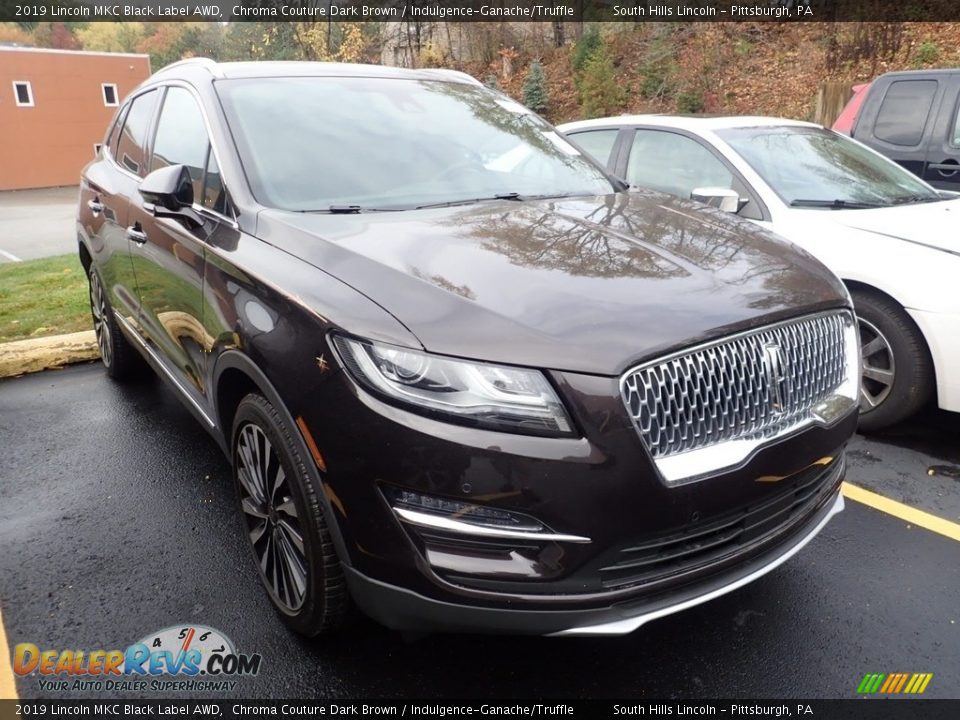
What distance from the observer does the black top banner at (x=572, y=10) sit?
16047 millimetres

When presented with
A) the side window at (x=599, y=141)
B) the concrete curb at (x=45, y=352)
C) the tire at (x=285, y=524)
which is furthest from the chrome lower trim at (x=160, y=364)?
the side window at (x=599, y=141)

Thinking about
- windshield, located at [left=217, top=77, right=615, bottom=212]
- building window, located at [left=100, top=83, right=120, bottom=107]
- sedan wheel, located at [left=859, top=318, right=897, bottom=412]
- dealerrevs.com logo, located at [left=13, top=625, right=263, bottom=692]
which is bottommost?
building window, located at [left=100, top=83, right=120, bottom=107]

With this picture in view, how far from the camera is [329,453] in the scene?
6.54ft

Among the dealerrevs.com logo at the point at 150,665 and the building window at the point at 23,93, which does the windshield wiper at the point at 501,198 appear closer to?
the dealerrevs.com logo at the point at 150,665

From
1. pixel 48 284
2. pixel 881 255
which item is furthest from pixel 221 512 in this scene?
pixel 48 284

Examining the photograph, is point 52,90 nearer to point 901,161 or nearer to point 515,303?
point 901,161

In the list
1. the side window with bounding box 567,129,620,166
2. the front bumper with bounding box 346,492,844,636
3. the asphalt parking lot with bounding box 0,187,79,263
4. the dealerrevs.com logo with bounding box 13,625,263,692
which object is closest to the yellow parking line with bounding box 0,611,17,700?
the dealerrevs.com logo with bounding box 13,625,263,692

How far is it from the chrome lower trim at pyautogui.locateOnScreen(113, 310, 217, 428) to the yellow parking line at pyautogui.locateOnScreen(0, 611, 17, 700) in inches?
38.8

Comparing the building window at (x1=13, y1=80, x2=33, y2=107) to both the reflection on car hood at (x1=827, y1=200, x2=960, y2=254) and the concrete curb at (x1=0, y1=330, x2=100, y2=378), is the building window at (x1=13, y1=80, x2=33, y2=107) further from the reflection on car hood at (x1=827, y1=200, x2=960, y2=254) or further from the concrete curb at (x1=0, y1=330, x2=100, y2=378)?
the reflection on car hood at (x1=827, y1=200, x2=960, y2=254)

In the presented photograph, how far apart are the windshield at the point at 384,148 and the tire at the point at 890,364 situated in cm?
166

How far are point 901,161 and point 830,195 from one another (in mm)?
2951

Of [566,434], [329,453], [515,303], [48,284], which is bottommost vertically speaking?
[48,284]

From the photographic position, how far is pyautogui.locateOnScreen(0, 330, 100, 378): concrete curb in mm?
5090

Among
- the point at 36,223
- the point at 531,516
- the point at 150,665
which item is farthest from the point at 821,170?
the point at 36,223
